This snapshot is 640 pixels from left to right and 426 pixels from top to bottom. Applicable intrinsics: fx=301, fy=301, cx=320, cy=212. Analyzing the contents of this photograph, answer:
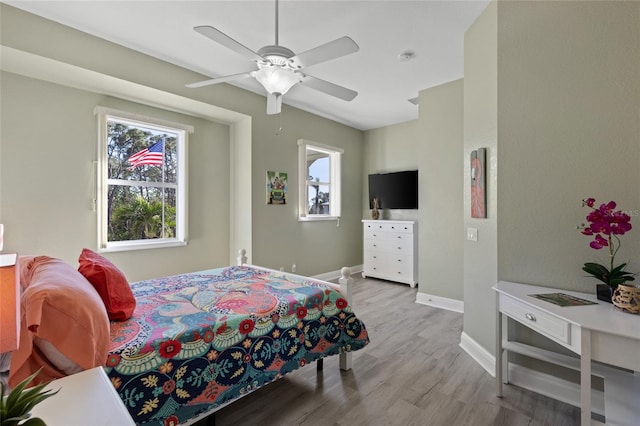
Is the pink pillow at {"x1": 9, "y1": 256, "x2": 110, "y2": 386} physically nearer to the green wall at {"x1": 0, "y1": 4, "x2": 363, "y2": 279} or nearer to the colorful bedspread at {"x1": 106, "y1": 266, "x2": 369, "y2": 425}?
the colorful bedspread at {"x1": 106, "y1": 266, "x2": 369, "y2": 425}

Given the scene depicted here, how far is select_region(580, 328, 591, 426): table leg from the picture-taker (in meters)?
1.42

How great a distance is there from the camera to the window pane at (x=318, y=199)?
5.28m

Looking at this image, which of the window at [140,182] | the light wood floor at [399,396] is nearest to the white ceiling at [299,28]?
the window at [140,182]

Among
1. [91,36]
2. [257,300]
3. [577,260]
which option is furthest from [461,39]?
[91,36]

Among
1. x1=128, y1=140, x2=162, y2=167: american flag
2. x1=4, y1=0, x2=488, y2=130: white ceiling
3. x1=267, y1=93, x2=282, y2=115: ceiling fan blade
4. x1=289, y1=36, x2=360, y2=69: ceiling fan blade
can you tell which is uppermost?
x1=4, y1=0, x2=488, y2=130: white ceiling

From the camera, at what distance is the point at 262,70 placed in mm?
2119

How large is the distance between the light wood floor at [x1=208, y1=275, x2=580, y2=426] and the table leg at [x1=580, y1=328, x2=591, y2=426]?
0.45 meters

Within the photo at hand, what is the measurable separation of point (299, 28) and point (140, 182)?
8.13 ft

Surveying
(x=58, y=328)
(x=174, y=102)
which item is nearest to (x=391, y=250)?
(x=174, y=102)

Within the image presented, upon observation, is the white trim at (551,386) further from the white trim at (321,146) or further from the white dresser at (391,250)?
the white trim at (321,146)

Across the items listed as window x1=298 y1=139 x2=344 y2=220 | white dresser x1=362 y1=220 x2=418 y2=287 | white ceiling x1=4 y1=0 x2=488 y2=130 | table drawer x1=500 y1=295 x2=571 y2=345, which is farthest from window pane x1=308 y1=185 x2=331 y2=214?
table drawer x1=500 y1=295 x2=571 y2=345

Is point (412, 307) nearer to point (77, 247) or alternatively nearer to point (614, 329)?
point (614, 329)

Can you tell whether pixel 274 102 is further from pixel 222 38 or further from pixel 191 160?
pixel 191 160

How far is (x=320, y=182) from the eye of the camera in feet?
17.7
